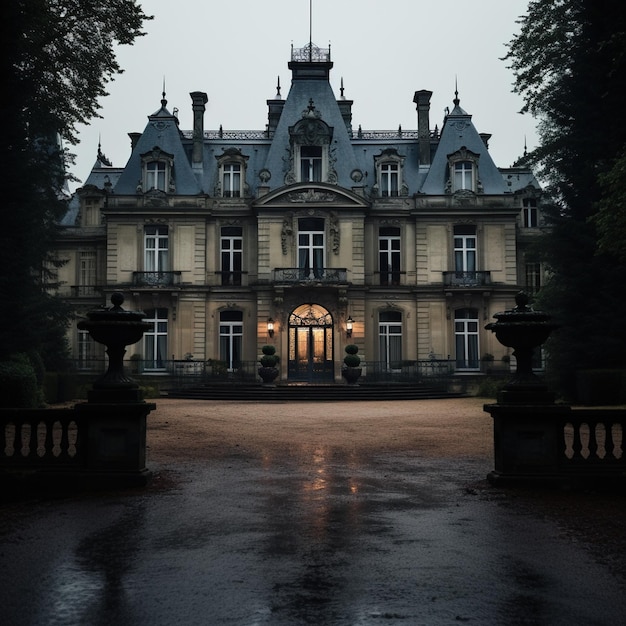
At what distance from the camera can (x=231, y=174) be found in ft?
116

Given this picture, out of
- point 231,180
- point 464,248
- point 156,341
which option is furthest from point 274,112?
point 156,341

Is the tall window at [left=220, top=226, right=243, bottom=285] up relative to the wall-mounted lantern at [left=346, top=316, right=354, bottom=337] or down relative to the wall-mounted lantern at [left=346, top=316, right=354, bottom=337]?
up

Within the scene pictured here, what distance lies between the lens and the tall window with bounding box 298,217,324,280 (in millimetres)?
33812

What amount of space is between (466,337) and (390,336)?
4055mm

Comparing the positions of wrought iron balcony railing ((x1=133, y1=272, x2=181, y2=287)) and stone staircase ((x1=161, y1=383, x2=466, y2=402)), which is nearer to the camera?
stone staircase ((x1=161, y1=383, x2=466, y2=402))

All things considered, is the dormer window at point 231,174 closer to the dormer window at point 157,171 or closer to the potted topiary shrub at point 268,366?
the dormer window at point 157,171

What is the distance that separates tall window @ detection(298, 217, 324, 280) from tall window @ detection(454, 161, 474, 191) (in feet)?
26.0

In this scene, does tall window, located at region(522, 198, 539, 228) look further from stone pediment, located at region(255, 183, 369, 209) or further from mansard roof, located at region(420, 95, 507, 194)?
stone pediment, located at region(255, 183, 369, 209)

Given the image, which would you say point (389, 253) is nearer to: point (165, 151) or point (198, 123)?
point (198, 123)

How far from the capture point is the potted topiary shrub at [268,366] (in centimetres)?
3016

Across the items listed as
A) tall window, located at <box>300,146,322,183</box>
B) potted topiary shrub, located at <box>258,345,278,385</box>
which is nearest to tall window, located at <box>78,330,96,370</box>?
potted topiary shrub, located at <box>258,345,278,385</box>

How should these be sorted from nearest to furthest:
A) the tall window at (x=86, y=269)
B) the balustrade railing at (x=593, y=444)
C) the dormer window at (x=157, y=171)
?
the balustrade railing at (x=593, y=444) < the dormer window at (x=157, y=171) < the tall window at (x=86, y=269)

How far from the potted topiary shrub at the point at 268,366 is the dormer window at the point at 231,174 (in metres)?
9.59

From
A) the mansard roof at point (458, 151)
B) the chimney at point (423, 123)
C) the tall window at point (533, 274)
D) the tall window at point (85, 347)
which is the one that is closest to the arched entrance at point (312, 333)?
the mansard roof at point (458, 151)
